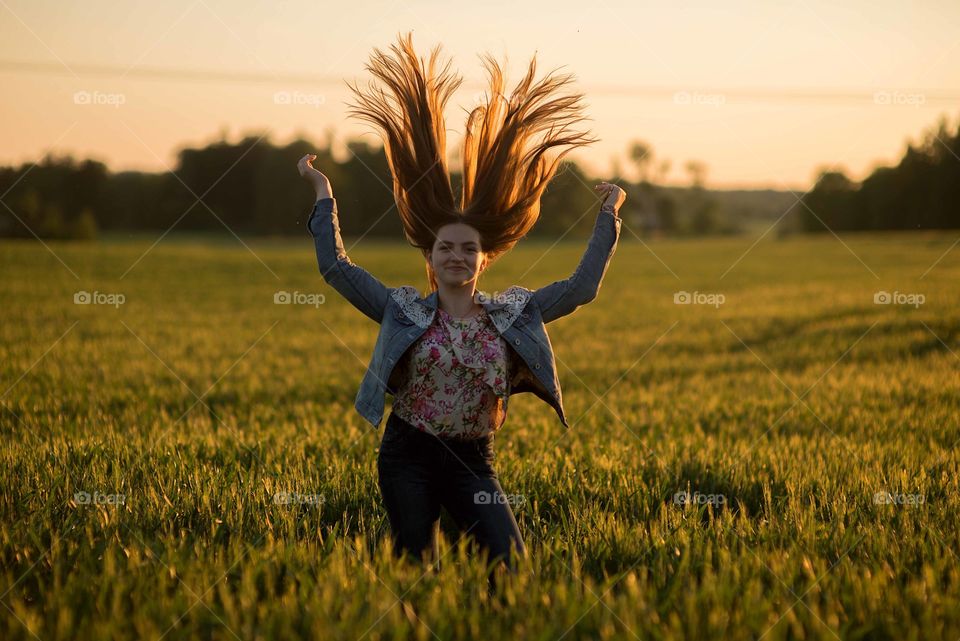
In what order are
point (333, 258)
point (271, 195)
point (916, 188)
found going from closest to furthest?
1. point (333, 258)
2. point (916, 188)
3. point (271, 195)

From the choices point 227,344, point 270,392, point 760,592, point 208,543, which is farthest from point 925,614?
point 227,344

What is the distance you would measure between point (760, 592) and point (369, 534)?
1982 mm

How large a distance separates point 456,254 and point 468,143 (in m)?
0.68

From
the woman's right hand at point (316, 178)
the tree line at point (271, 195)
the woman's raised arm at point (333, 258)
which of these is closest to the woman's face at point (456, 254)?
the woman's raised arm at point (333, 258)

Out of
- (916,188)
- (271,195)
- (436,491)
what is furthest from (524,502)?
(271,195)

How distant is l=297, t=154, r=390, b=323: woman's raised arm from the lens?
3.69 metres

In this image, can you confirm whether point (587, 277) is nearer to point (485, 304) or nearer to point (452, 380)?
point (485, 304)

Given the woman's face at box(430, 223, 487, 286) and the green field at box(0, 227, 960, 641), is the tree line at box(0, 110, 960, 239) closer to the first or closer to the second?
the green field at box(0, 227, 960, 641)

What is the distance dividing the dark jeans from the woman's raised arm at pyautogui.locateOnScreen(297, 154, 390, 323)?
63cm

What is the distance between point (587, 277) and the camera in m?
3.86

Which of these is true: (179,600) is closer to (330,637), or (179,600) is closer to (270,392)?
(330,637)

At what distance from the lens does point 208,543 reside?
3.58 metres

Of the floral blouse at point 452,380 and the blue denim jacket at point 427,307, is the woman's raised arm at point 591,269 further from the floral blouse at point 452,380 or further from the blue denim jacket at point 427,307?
the floral blouse at point 452,380

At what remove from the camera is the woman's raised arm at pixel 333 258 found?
3.69 metres
